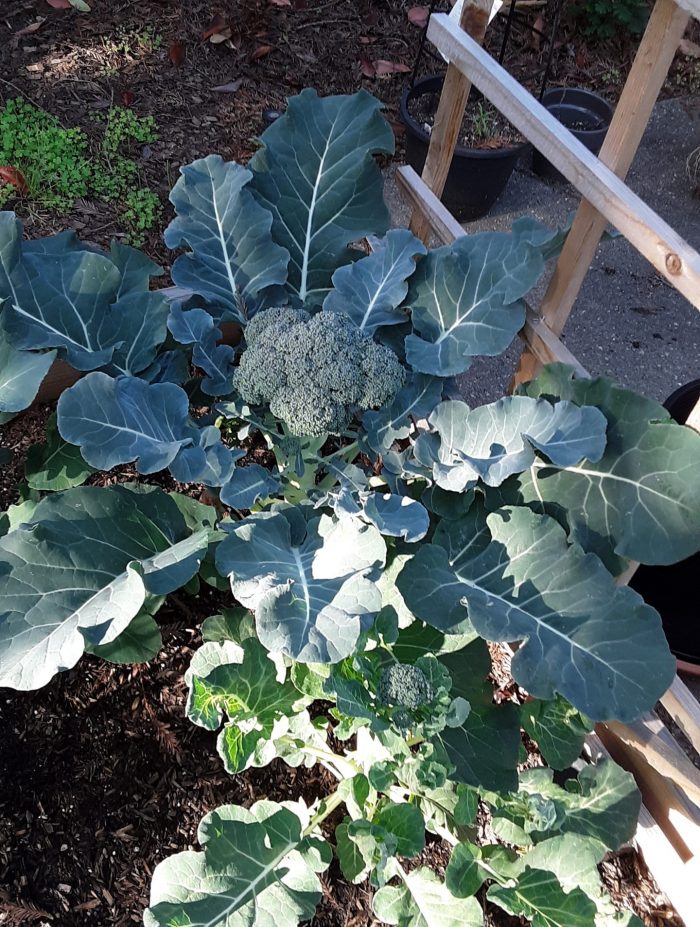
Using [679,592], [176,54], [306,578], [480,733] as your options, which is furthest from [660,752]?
[176,54]

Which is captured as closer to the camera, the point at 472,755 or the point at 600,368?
the point at 472,755

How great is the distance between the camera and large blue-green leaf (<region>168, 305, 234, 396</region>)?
5.78 feet

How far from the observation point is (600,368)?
3000mm

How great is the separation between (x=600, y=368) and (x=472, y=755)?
1923mm

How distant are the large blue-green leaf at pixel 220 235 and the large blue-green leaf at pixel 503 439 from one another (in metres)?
0.60

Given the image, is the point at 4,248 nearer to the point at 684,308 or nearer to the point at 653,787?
the point at 653,787

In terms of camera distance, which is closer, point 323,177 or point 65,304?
point 65,304

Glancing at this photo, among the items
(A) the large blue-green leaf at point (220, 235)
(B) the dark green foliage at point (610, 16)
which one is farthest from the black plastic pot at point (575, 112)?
(A) the large blue-green leaf at point (220, 235)

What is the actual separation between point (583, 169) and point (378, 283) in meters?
0.57

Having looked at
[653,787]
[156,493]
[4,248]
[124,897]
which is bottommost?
[124,897]

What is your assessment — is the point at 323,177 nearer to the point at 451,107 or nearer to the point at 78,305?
the point at 451,107

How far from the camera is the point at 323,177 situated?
1.97 m

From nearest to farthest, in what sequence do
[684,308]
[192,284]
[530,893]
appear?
[530,893] < [192,284] < [684,308]

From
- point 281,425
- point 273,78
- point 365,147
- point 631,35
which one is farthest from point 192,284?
point 631,35
